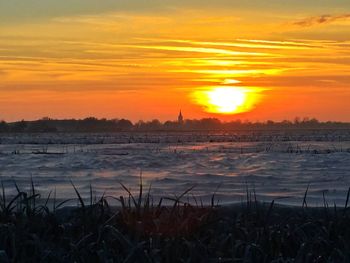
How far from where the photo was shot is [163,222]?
5.75 metres

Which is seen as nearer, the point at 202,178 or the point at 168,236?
the point at 168,236

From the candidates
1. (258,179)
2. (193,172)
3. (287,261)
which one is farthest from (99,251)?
(193,172)

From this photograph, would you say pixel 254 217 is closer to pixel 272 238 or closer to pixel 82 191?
pixel 272 238

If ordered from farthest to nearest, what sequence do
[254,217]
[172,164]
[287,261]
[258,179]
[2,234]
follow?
[172,164]
[258,179]
[254,217]
[2,234]
[287,261]

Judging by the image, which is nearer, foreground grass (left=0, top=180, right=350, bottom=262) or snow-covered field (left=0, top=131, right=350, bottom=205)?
foreground grass (left=0, top=180, right=350, bottom=262)

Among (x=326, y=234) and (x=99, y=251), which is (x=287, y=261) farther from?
(x=99, y=251)

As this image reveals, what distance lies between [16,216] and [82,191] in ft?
15.8

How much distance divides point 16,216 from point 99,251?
117cm

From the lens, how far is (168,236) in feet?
18.3

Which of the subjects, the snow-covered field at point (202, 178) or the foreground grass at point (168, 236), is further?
the snow-covered field at point (202, 178)

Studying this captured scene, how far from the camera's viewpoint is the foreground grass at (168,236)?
204 inches

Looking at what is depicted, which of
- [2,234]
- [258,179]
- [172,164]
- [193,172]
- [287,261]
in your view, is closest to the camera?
[287,261]

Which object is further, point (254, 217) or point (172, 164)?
point (172, 164)

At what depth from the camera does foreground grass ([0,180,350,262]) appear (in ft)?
17.0
